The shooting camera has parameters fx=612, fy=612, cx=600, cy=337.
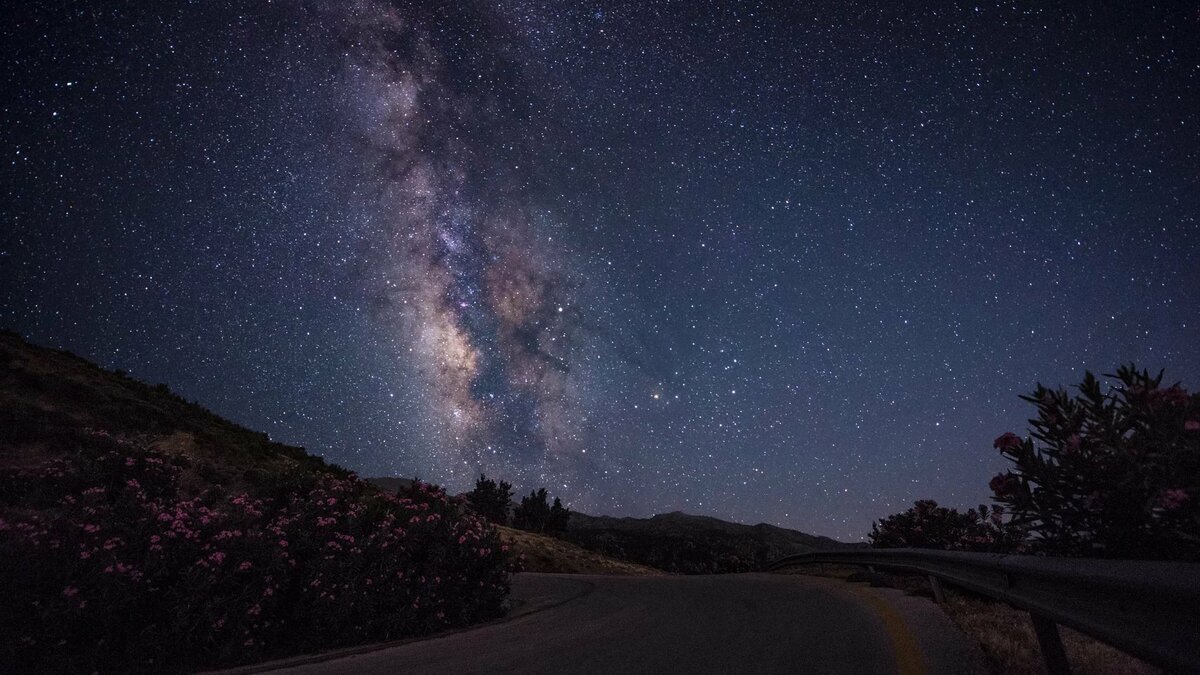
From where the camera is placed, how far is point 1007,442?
235 inches

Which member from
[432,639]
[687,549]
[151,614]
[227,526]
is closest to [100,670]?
[151,614]

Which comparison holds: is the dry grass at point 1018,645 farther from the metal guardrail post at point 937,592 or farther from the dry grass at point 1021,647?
the metal guardrail post at point 937,592

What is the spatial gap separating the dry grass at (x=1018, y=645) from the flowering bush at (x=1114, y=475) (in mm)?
816

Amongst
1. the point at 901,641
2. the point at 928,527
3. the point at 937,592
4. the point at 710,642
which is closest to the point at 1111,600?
the point at 901,641

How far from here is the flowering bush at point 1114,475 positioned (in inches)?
184

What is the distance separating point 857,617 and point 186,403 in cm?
2572

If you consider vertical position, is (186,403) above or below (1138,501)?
above

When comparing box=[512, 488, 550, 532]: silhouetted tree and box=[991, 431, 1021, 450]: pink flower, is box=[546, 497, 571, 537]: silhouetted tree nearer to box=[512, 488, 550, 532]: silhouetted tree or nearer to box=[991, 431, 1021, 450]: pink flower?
box=[512, 488, 550, 532]: silhouetted tree

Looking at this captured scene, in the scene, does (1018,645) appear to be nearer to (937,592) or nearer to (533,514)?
(937,592)

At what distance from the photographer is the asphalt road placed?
5031mm

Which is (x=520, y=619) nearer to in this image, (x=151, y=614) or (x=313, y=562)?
(x=313, y=562)

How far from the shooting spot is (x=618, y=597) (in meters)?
12.0

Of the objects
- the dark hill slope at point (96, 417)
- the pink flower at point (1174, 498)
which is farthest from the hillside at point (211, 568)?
the pink flower at point (1174, 498)

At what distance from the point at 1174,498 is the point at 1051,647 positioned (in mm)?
1908
